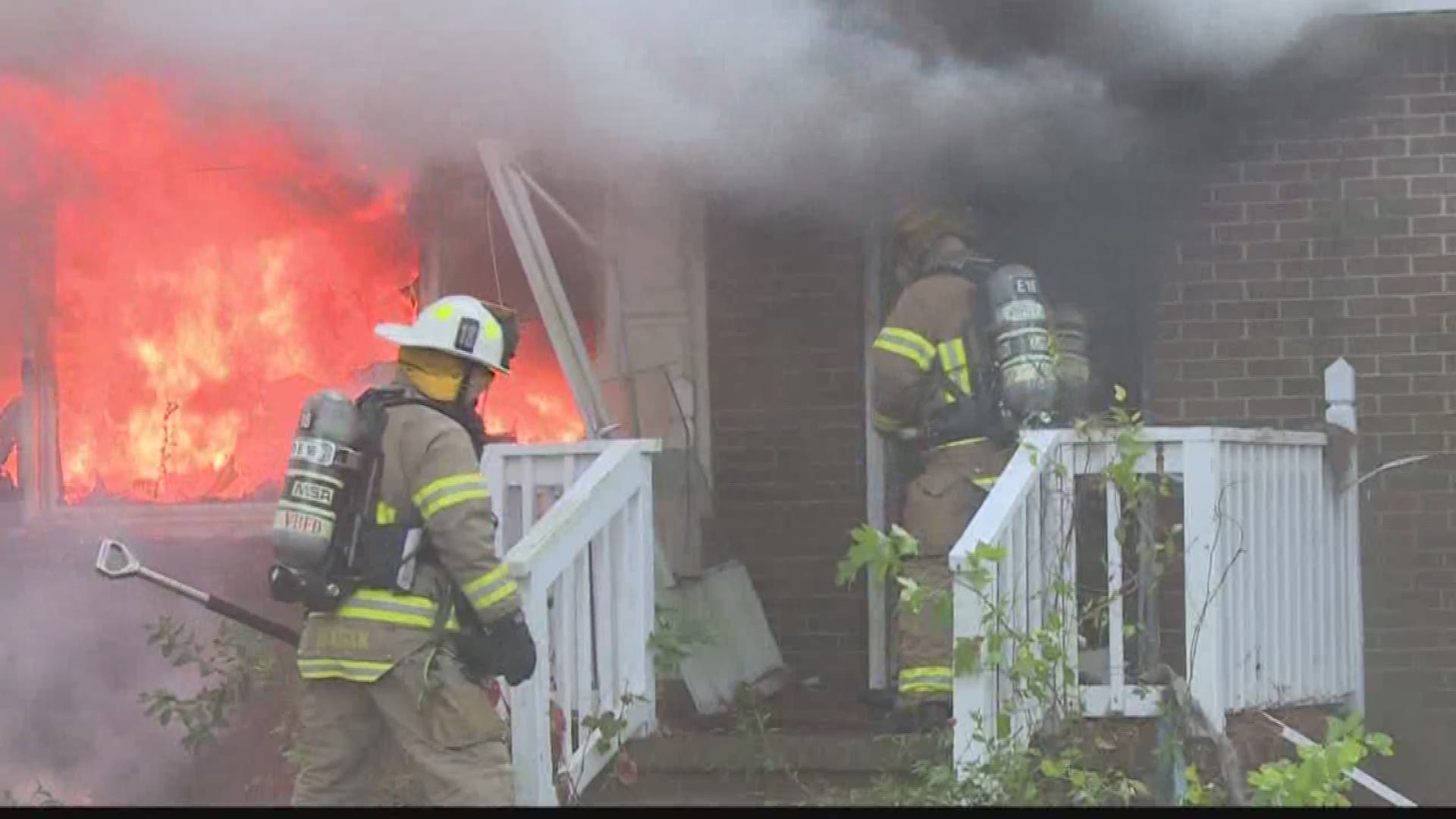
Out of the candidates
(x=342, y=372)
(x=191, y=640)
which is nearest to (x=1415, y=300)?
(x=342, y=372)

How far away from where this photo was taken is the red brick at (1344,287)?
844 cm

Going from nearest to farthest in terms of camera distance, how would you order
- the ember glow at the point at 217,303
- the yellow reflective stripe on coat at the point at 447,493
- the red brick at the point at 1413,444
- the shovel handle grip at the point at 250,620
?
the yellow reflective stripe on coat at the point at 447,493 < the shovel handle grip at the point at 250,620 < the red brick at the point at 1413,444 < the ember glow at the point at 217,303

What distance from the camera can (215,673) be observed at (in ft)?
26.9

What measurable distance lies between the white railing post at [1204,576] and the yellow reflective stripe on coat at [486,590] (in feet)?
7.62

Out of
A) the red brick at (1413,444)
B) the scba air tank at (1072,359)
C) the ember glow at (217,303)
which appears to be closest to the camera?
the scba air tank at (1072,359)

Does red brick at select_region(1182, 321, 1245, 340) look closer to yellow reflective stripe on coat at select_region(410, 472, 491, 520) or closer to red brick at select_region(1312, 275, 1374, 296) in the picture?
red brick at select_region(1312, 275, 1374, 296)

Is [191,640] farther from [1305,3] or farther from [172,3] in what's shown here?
[1305,3]

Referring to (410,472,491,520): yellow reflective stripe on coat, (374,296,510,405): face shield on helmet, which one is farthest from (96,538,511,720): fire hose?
(374,296,510,405): face shield on helmet

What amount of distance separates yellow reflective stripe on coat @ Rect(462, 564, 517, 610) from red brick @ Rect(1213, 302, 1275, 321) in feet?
12.3

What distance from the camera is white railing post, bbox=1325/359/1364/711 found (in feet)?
26.7

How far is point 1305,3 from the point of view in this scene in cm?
810

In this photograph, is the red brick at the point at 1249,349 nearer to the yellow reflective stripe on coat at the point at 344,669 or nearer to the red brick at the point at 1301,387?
the red brick at the point at 1301,387

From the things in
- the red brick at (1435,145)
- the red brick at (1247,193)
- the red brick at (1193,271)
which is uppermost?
the red brick at (1435,145)

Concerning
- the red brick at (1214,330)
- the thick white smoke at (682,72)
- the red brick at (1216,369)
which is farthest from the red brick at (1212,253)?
the thick white smoke at (682,72)
